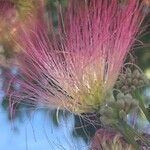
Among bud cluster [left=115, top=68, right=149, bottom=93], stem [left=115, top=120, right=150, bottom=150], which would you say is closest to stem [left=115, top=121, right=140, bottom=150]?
stem [left=115, top=120, right=150, bottom=150]

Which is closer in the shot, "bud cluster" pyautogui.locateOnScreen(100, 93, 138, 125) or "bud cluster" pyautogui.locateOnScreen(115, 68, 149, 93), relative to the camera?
"bud cluster" pyautogui.locateOnScreen(100, 93, 138, 125)

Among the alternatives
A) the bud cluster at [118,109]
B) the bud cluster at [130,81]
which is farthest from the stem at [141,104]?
the bud cluster at [118,109]

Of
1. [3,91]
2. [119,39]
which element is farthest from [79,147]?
[119,39]

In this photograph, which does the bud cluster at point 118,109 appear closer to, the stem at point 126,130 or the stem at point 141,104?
the stem at point 126,130

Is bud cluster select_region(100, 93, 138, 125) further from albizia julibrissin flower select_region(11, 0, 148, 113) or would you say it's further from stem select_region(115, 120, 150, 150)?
albizia julibrissin flower select_region(11, 0, 148, 113)

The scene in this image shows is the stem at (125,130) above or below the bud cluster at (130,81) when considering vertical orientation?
below

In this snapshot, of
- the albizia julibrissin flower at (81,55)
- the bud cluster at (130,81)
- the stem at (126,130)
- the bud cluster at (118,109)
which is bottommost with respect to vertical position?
the stem at (126,130)

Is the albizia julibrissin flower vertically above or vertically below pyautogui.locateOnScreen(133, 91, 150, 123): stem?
above
